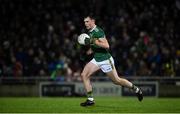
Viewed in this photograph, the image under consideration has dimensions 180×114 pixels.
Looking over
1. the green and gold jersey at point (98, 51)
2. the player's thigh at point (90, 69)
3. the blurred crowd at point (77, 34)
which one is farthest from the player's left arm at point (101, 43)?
the blurred crowd at point (77, 34)

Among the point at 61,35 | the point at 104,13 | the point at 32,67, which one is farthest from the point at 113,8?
the point at 32,67

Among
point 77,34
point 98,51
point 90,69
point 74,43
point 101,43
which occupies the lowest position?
point 90,69

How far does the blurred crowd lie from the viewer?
A: 973 inches

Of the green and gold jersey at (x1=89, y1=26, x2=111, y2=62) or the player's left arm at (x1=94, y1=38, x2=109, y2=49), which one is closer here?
the player's left arm at (x1=94, y1=38, x2=109, y2=49)

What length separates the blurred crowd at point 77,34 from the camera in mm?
24719

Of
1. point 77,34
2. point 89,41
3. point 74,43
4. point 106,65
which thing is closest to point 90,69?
point 106,65

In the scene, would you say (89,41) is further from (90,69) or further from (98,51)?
(90,69)

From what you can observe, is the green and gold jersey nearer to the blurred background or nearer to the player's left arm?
the player's left arm

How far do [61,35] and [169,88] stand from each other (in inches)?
242

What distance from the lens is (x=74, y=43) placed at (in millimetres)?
26062

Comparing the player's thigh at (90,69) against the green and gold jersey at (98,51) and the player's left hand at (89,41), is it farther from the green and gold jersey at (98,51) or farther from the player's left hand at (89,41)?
the player's left hand at (89,41)

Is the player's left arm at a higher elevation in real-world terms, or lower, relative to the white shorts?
higher

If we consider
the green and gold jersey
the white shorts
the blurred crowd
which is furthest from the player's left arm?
the blurred crowd

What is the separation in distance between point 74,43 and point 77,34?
1090 mm
